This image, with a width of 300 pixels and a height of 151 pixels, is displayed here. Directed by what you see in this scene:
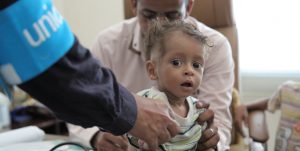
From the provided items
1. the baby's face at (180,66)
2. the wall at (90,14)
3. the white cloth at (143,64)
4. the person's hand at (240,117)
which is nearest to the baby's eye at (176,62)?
the baby's face at (180,66)

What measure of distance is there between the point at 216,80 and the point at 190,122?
19.7 inches

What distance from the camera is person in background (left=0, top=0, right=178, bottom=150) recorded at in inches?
21.1

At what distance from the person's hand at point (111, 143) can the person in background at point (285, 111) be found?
706 millimetres

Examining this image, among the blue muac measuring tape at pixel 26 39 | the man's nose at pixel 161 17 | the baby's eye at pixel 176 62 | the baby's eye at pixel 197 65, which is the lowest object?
the baby's eye at pixel 197 65

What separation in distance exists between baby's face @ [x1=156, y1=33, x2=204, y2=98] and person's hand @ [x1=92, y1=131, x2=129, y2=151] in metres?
0.21

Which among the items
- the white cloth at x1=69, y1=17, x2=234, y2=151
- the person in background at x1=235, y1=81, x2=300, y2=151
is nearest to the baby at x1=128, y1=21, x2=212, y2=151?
the white cloth at x1=69, y1=17, x2=234, y2=151

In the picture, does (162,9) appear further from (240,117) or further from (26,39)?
(26,39)

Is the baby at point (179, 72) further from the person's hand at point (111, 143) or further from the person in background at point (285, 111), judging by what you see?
the person in background at point (285, 111)

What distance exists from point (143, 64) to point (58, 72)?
3.23 feet

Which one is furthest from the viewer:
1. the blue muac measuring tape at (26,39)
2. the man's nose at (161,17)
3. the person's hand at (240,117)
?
the person's hand at (240,117)

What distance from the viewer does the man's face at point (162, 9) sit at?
1.32 meters

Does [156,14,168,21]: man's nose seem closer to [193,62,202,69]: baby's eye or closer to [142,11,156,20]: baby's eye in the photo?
[142,11,156,20]: baby's eye

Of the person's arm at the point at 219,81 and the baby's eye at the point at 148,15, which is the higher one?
the baby's eye at the point at 148,15

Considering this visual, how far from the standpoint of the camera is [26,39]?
1.77ft
